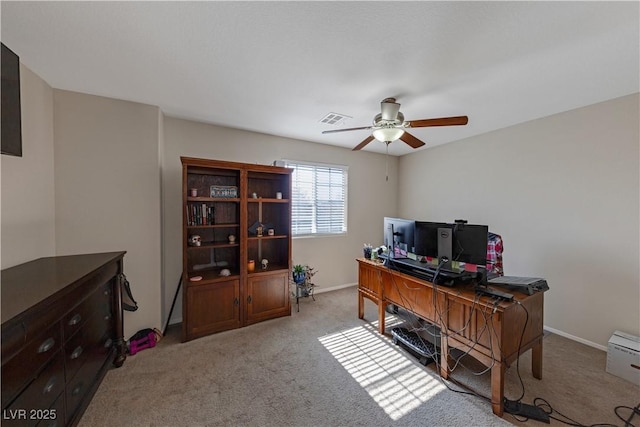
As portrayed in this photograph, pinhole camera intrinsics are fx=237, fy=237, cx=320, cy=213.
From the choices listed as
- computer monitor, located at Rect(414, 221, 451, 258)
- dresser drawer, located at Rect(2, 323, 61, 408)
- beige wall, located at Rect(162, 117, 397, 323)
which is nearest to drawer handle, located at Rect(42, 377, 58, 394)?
dresser drawer, located at Rect(2, 323, 61, 408)

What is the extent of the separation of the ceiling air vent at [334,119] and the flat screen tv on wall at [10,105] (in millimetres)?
2437

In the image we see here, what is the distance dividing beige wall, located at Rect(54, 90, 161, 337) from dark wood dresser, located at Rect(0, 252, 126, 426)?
0.45 metres

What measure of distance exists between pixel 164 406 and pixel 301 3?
111 inches

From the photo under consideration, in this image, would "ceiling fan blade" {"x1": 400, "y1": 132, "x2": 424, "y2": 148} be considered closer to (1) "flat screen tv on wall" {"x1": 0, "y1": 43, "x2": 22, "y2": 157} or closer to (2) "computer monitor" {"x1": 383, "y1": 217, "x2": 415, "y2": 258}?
(2) "computer monitor" {"x1": 383, "y1": 217, "x2": 415, "y2": 258}

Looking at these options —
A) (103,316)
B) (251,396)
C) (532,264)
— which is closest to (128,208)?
(103,316)

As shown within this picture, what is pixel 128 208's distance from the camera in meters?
2.53

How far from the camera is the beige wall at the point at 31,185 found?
5.77 ft

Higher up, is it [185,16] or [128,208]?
[185,16]

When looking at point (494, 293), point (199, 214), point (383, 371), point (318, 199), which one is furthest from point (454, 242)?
point (199, 214)

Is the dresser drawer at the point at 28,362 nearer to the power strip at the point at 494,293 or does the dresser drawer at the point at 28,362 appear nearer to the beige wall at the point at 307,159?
the beige wall at the point at 307,159

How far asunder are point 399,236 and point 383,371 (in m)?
1.27

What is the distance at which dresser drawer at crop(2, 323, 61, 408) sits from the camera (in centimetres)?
100

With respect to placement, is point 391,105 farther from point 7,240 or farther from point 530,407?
point 7,240

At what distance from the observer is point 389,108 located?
2326mm
